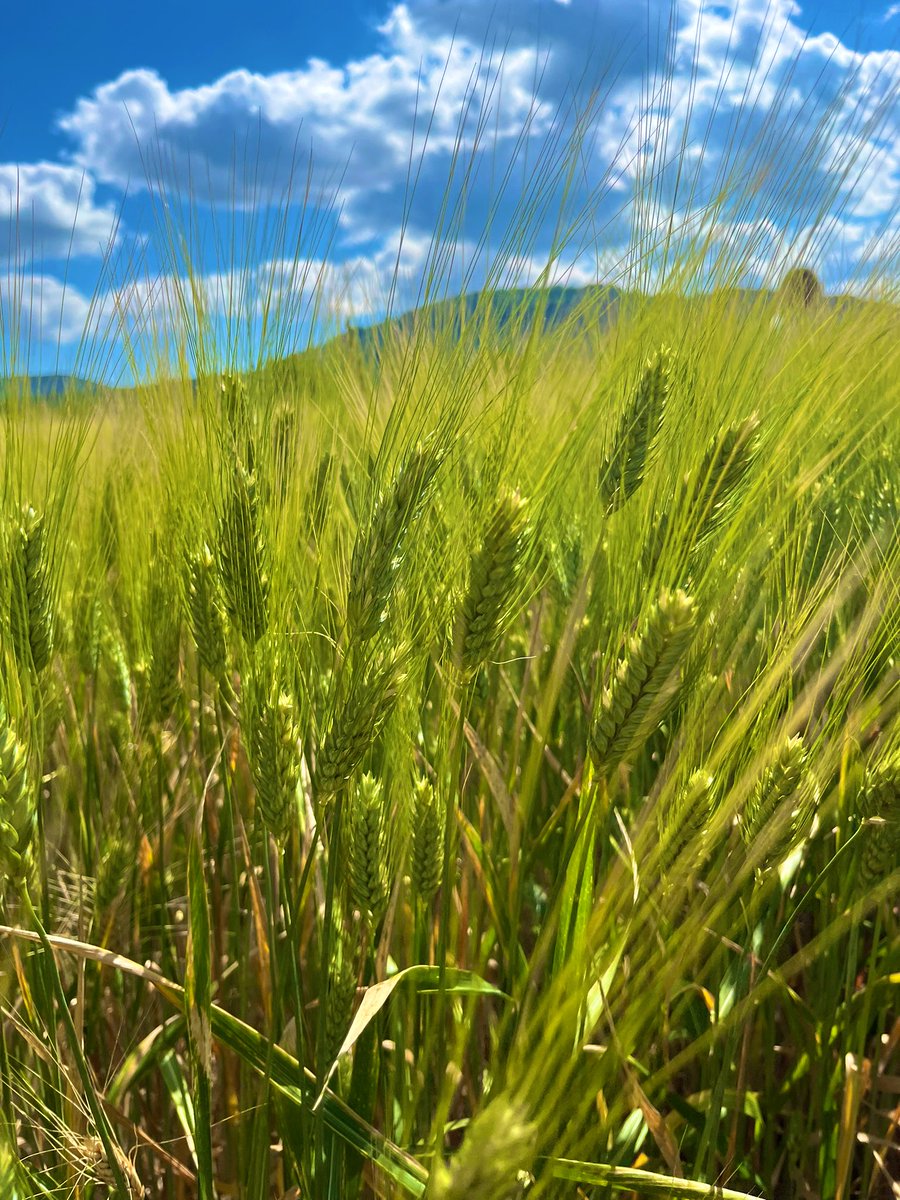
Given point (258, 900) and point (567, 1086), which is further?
point (258, 900)

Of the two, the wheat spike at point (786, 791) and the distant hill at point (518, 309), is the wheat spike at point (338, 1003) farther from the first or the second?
the distant hill at point (518, 309)

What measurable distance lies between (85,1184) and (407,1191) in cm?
28

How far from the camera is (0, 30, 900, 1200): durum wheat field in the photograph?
71cm

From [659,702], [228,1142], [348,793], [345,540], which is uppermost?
[345,540]

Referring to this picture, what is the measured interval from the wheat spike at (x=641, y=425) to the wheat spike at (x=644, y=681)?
0.32 metres

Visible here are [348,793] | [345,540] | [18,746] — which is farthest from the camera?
[345,540]

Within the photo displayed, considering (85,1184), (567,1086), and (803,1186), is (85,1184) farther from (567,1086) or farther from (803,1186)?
(803,1186)

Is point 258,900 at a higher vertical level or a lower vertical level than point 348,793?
Answer: lower

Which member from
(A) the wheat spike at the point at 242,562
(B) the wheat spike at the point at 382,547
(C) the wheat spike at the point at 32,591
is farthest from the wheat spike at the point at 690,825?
(C) the wheat spike at the point at 32,591

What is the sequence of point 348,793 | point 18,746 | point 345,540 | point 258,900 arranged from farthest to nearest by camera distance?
point 258,900, point 345,540, point 348,793, point 18,746

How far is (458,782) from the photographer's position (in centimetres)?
98

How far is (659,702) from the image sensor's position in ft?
2.32

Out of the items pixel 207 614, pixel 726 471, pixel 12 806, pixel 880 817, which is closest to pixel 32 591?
pixel 207 614

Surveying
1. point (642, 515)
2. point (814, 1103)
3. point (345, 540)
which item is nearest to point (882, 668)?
point (642, 515)
